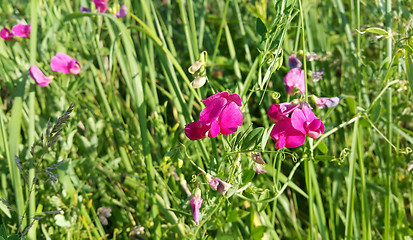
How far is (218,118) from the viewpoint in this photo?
0.65 meters

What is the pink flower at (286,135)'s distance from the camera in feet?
2.20

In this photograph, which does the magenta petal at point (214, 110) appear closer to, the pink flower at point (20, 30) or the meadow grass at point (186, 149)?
the meadow grass at point (186, 149)

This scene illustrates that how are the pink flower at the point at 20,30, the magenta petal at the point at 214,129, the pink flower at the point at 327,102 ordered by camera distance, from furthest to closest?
the pink flower at the point at 20,30 → the pink flower at the point at 327,102 → the magenta petal at the point at 214,129

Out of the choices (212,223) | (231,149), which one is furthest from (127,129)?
(231,149)

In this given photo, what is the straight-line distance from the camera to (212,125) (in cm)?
64

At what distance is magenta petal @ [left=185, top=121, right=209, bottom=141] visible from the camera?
0.65 m

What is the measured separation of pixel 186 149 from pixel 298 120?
400mm

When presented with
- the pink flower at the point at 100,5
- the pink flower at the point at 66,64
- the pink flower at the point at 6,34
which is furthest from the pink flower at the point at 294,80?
the pink flower at the point at 6,34

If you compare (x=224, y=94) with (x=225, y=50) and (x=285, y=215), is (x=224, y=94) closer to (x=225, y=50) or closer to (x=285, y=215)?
(x=285, y=215)

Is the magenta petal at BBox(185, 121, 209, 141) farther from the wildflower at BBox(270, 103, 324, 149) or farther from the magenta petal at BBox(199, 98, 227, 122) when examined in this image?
the wildflower at BBox(270, 103, 324, 149)

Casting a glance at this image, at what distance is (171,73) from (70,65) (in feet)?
1.03

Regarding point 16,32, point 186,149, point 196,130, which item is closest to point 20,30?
point 16,32

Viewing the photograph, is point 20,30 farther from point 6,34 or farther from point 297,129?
point 297,129

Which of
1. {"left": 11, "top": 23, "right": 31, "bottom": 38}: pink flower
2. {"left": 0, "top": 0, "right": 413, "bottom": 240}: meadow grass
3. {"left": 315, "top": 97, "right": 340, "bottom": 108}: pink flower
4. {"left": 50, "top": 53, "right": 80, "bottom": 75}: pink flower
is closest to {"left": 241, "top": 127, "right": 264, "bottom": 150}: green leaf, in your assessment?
{"left": 0, "top": 0, "right": 413, "bottom": 240}: meadow grass
